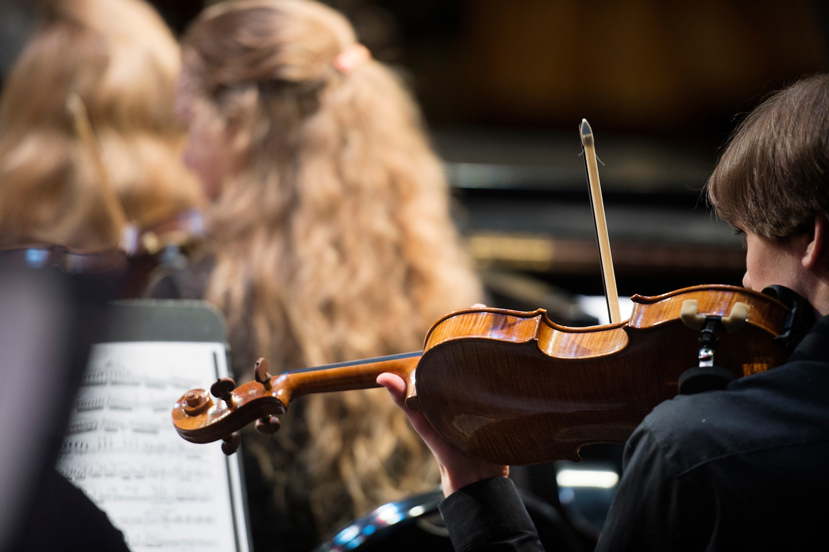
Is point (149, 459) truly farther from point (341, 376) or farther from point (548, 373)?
point (548, 373)

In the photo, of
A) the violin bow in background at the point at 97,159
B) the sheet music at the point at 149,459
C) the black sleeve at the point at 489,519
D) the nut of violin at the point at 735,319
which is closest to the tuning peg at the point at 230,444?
the sheet music at the point at 149,459

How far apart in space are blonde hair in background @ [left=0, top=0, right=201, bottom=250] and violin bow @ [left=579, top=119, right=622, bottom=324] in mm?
1316

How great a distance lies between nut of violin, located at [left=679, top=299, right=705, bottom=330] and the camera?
0.91m

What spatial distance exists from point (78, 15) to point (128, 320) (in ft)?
4.41

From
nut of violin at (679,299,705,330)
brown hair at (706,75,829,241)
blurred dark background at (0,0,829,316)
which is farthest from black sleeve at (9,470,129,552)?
blurred dark background at (0,0,829,316)

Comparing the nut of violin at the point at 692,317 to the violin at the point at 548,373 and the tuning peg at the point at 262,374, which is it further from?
the tuning peg at the point at 262,374

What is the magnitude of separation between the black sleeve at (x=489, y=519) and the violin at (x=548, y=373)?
0.15 ft

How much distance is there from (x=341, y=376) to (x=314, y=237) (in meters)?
0.81

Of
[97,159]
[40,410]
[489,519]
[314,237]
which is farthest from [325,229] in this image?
[489,519]

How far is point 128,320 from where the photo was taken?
4.41ft

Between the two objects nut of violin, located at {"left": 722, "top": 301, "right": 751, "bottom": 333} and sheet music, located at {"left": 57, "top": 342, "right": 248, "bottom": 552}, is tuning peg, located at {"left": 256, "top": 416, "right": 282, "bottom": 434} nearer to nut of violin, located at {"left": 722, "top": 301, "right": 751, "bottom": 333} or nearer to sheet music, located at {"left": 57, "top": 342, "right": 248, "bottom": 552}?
sheet music, located at {"left": 57, "top": 342, "right": 248, "bottom": 552}

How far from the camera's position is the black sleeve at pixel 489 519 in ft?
3.40

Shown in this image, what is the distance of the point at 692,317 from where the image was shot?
2.98 ft

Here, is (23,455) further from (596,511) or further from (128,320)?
(596,511)
